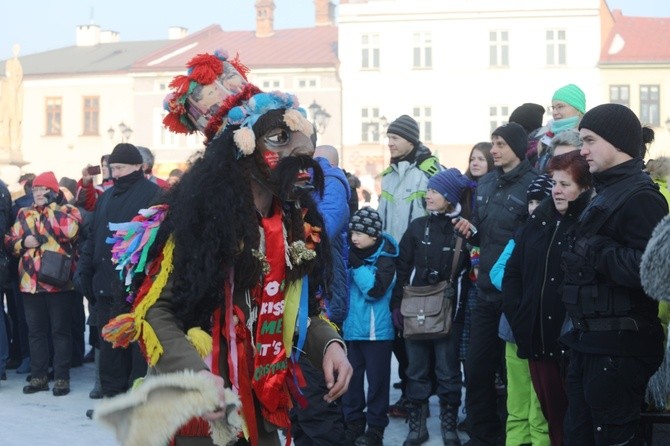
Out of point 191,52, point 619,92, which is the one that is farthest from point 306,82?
point 619,92

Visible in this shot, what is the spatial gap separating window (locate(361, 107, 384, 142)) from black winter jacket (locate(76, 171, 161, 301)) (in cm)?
4451

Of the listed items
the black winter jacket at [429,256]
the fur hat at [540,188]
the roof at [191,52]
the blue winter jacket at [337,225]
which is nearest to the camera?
the fur hat at [540,188]

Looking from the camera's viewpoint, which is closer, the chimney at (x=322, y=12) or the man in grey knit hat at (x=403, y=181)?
the man in grey knit hat at (x=403, y=181)

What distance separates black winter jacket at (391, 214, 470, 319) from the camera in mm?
8023

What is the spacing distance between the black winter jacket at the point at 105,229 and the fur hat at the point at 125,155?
17 centimetres

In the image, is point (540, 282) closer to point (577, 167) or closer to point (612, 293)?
point (577, 167)

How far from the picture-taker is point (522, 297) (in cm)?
637

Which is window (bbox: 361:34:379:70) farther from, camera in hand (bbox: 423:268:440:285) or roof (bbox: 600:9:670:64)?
camera in hand (bbox: 423:268:440:285)

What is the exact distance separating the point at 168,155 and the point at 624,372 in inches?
2134

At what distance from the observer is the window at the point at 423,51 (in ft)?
180

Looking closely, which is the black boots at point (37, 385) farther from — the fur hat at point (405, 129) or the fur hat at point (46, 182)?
the fur hat at point (405, 129)

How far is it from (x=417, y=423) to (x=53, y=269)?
4030 mm

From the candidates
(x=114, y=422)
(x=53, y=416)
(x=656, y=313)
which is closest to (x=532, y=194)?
(x=656, y=313)

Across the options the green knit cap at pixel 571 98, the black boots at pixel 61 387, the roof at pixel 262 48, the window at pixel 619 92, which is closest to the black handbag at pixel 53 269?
the black boots at pixel 61 387
